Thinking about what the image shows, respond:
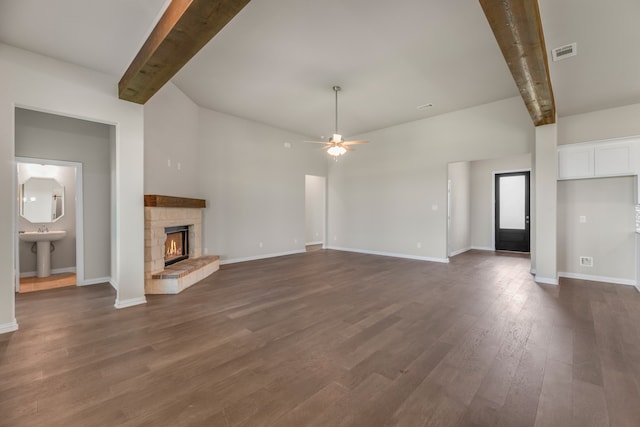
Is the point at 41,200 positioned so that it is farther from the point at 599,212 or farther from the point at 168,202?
the point at 599,212

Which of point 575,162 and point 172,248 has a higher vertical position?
point 575,162

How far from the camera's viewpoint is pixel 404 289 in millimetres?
4270

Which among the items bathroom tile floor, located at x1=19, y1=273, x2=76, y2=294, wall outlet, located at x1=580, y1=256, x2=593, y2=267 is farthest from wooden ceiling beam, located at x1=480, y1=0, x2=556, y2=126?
bathroom tile floor, located at x1=19, y1=273, x2=76, y2=294

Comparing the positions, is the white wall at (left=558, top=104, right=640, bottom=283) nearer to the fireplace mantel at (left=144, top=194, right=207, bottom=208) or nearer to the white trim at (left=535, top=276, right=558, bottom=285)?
the white trim at (left=535, top=276, right=558, bottom=285)

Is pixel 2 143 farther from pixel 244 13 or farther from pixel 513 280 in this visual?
pixel 513 280

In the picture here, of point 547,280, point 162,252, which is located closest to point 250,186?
point 162,252

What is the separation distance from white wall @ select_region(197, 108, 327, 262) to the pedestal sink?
8.07 ft

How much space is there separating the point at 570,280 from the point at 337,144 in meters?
4.73

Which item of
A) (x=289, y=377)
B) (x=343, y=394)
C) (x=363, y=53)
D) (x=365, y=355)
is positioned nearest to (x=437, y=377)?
(x=365, y=355)

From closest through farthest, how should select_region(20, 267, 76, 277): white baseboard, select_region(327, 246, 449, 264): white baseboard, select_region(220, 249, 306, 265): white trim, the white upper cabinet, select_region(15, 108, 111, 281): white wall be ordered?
select_region(15, 108, 111, 281): white wall, the white upper cabinet, select_region(20, 267, 76, 277): white baseboard, select_region(220, 249, 306, 265): white trim, select_region(327, 246, 449, 264): white baseboard

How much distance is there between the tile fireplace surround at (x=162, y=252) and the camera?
13.1 feet

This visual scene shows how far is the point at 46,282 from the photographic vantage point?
15.1 ft

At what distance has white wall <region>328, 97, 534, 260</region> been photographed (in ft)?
18.1

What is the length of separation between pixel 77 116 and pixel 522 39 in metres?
4.61
